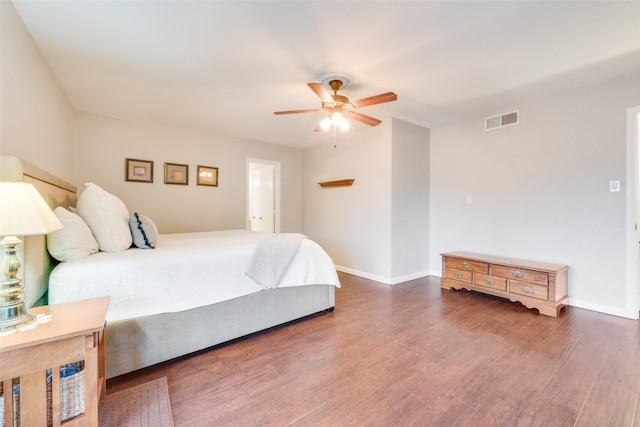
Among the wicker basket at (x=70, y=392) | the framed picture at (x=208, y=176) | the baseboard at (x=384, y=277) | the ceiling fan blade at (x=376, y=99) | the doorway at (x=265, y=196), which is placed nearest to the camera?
the wicker basket at (x=70, y=392)

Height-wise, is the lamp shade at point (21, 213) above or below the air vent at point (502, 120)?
below

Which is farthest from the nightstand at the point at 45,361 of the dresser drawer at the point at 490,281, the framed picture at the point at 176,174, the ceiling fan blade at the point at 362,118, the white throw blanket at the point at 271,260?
the dresser drawer at the point at 490,281

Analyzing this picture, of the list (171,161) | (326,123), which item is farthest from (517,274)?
(171,161)

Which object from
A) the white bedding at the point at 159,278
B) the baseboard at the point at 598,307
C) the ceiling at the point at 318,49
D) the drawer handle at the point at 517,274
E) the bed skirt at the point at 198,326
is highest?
the ceiling at the point at 318,49

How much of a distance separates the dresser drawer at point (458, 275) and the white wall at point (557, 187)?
1.87 ft

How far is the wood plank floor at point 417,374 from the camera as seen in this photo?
145 cm

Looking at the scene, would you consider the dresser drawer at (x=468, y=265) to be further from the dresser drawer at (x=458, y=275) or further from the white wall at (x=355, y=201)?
the white wall at (x=355, y=201)

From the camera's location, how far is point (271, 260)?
233 centimetres

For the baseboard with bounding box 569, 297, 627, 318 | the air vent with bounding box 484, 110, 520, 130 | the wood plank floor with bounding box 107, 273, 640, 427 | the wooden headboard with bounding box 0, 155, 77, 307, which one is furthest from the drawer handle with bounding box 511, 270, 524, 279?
the wooden headboard with bounding box 0, 155, 77, 307

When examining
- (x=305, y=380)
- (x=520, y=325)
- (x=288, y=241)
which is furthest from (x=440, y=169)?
(x=305, y=380)

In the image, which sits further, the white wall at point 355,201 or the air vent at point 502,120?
the white wall at point 355,201

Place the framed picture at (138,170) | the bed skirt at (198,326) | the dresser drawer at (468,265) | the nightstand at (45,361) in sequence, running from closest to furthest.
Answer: the nightstand at (45,361)
the bed skirt at (198,326)
the dresser drawer at (468,265)
the framed picture at (138,170)

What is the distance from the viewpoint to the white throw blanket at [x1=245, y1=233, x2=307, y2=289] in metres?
2.26

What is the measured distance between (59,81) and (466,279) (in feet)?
16.6
